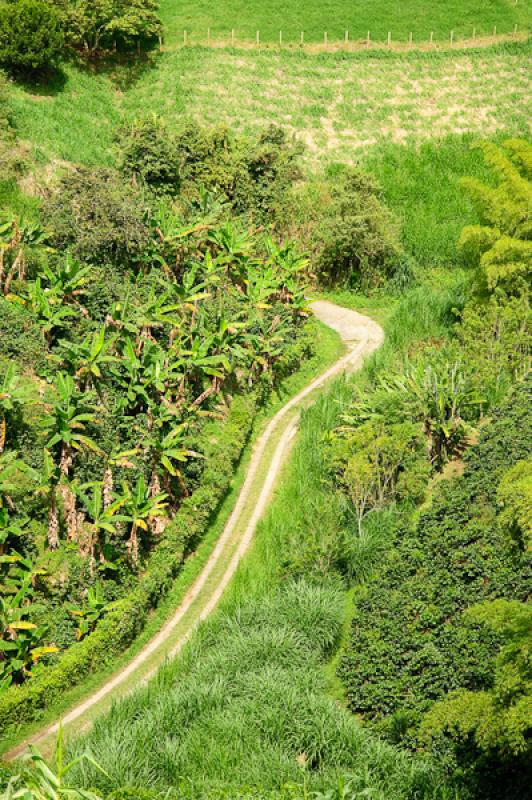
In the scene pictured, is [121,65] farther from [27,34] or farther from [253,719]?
[253,719]

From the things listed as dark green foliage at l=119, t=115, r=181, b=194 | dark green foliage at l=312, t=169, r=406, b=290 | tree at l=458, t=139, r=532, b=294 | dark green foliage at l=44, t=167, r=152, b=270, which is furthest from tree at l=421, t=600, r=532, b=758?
dark green foliage at l=119, t=115, r=181, b=194

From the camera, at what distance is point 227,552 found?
2067cm

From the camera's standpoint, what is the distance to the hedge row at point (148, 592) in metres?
16.1

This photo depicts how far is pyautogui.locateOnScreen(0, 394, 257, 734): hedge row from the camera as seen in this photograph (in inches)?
632

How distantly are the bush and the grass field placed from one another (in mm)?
9061

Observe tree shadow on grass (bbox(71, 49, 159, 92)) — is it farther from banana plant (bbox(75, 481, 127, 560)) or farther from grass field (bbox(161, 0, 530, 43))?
banana plant (bbox(75, 481, 127, 560))

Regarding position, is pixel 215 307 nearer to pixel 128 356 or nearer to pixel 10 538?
pixel 128 356

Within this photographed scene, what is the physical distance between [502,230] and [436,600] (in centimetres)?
1283

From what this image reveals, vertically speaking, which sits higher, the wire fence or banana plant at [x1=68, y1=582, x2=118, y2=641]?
the wire fence

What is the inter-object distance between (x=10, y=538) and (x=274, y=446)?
7821 millimetres

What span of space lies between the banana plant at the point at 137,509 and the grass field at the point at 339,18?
3059cm

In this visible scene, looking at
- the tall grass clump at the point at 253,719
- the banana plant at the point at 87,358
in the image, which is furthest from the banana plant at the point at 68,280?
the tall grass clump at the point at 253,719

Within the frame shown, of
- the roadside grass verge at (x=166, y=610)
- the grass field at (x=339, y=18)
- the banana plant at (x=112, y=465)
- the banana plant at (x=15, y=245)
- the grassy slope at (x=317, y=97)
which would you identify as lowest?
the roadside grass verge at (x=166, y=610)

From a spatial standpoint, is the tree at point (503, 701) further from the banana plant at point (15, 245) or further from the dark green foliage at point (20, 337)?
the banana plant at point (15, 245)
